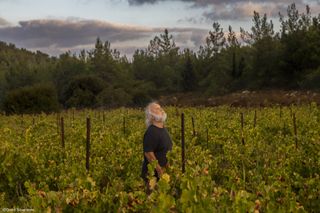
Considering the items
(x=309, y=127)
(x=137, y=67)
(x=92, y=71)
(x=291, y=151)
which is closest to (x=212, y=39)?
(x=137, y=67)

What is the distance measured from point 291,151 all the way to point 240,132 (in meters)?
3.79

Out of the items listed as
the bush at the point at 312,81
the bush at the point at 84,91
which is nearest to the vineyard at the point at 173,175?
the bush at the point at 312,81

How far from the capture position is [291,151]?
32.8 ft

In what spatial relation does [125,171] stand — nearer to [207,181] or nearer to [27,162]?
[27,162]

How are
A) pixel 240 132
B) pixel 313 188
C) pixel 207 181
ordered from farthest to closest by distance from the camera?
1. pixel 240 132
2. pixel 313 188
3. pixel 207 181

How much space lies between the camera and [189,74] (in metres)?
66.8

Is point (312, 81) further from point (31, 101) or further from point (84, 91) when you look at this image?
point (31, 101)

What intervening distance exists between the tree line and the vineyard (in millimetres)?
31102

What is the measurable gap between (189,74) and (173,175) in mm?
60350

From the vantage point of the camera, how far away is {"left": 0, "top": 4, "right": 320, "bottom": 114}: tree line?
151 feet

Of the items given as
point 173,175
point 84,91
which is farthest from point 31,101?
point 173,175

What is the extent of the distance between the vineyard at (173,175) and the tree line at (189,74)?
102 ft

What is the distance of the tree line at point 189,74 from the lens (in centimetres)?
4612

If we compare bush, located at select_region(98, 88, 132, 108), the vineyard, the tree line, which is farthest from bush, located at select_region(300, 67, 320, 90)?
the vineyard
